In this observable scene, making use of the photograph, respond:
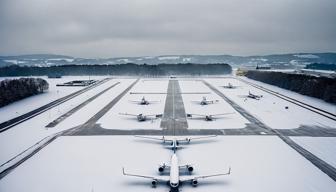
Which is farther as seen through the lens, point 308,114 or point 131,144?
point 308,114

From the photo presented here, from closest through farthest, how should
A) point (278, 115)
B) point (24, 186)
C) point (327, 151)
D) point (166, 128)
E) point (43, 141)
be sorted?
point (24, 186)
point (327, 151)
point (43, 141)
point (166, 128)
point (278, 115)

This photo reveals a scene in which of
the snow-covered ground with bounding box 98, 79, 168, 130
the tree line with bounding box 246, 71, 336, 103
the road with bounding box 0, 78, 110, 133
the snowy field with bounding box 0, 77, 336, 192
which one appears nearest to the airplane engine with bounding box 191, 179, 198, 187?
the snowy field with bounding box 0, 77, 336, 192

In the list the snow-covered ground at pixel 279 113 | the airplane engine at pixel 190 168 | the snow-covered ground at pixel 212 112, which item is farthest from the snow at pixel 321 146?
the airplane engine at pixel 190 168

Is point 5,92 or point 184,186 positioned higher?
point 5,92

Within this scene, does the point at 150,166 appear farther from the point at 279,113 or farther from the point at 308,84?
the point at 308,84

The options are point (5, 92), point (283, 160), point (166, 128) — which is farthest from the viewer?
point (5, 92)

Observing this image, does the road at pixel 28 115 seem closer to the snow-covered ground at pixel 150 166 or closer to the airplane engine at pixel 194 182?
the snow-covered ground at pixel 150 166

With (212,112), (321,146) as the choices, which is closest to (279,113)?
(212,112)

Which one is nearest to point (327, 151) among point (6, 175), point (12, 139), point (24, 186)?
point (24, 186)

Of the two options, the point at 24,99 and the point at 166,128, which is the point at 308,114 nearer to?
the point at 166,128
